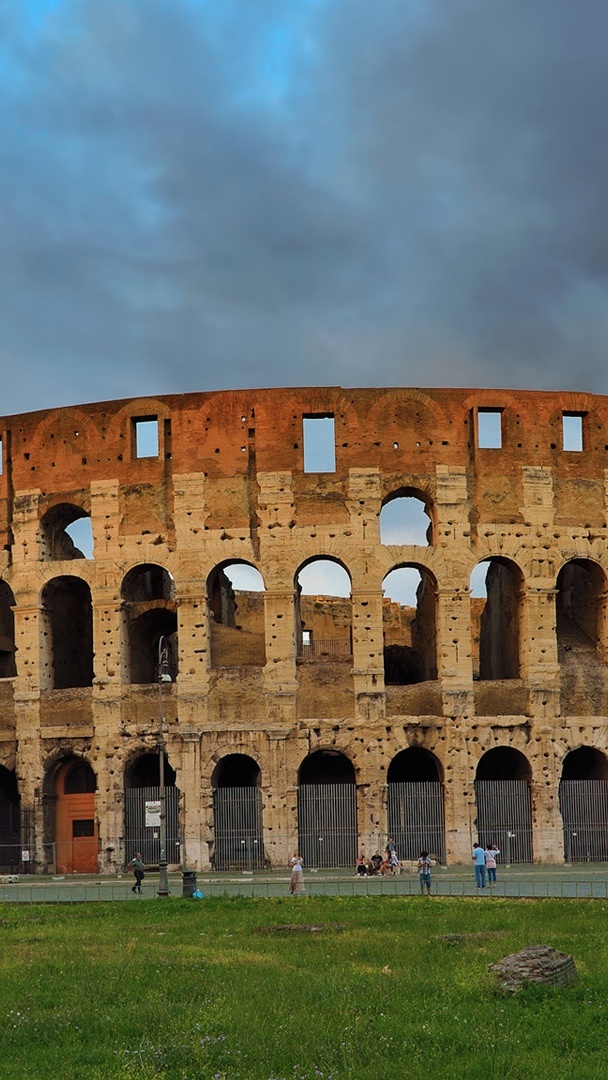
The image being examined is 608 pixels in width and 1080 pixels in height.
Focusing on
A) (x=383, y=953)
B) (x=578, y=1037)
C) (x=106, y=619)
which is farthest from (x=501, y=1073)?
(x=106, y=619)

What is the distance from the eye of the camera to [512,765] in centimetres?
3831

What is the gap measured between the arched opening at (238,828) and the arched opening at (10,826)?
554 cm

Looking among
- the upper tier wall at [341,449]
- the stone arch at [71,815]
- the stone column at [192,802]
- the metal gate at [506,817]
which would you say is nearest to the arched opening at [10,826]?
the stone arch at [71,815]

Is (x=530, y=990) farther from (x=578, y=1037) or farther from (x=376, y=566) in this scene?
(x=376, y=566)

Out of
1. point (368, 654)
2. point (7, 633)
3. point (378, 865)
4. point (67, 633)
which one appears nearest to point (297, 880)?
point (378, 865)

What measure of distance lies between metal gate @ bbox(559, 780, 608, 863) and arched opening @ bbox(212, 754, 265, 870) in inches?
324

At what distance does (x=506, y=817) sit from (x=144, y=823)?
32.2 feet

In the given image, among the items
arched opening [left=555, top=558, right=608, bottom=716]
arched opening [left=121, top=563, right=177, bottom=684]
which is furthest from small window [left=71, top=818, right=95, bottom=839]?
arched opening [left=555, top=558, right=608, bottom=716]

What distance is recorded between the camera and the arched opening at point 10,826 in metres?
36.4

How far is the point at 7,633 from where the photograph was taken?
4106 cm

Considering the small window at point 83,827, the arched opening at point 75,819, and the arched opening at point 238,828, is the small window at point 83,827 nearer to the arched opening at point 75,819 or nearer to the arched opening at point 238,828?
the arched opening at point 75,819

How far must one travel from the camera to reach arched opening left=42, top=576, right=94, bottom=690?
37.6 meters

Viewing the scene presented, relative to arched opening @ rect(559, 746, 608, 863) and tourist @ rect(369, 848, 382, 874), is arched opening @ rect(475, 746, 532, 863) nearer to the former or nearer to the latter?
arched opening @ rect(559, 746, 608, 863)

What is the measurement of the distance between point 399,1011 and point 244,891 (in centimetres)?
1463
